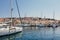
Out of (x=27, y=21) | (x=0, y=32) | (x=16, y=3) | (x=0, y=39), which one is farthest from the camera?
(x=27, y=21)

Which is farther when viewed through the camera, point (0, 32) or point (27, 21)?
point (27, 21)

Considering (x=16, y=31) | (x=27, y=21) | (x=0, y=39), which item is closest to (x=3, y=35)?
(x=0, y=39)

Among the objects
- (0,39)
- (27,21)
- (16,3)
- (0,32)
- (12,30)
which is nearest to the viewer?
(0,39)

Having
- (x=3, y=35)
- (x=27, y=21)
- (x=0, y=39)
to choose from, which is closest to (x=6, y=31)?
(x=3, y=35)

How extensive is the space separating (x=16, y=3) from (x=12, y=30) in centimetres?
346

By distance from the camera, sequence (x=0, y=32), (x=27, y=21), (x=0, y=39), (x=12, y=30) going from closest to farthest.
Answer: (x=0, y=39) → (x=0, y=32) → (x=12, y=30) → (x=27, y=21)

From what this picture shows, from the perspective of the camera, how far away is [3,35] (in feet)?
54.3

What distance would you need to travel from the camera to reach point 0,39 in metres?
14.6

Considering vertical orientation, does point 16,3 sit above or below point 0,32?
above

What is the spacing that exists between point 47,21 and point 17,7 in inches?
1763

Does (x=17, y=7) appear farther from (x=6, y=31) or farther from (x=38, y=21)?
(x=38, y=21)

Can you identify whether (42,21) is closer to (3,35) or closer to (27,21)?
(27,21)

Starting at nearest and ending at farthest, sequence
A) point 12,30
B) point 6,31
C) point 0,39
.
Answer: point 0,39
point 6,31
point 12,30

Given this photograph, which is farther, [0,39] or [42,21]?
[42,21]
